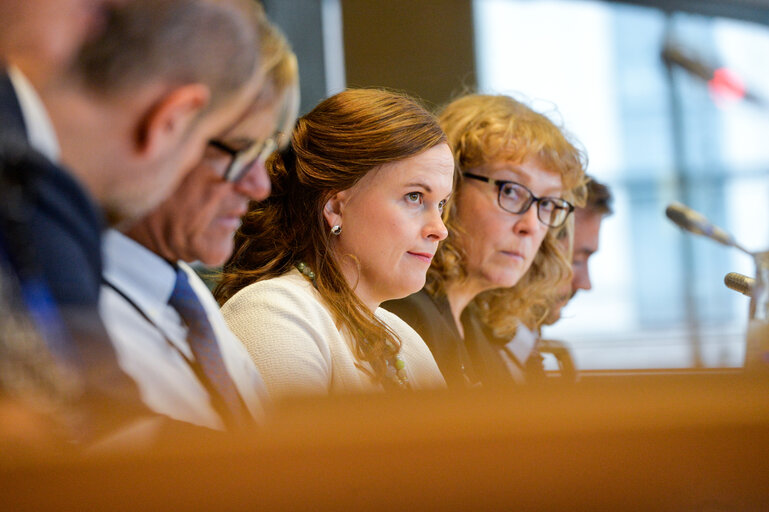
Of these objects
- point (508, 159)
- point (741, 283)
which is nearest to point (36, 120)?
point (508, 159)

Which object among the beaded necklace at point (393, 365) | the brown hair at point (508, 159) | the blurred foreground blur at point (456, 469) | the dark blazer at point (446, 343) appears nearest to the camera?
the blurred foreground blur at point (456, 469)

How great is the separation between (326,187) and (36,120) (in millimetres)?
352

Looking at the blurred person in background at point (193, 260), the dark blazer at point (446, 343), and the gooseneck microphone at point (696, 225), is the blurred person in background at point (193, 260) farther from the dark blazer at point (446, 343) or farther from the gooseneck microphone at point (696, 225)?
the gooseneck microphone at point (696, 225)

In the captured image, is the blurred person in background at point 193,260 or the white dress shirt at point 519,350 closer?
the blurred person in background at point 193,260

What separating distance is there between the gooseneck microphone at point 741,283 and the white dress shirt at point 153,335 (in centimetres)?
59

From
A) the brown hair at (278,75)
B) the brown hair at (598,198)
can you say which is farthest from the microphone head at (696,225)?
the brown hair at (278,75)

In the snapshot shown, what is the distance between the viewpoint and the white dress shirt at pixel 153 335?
417 millimetres

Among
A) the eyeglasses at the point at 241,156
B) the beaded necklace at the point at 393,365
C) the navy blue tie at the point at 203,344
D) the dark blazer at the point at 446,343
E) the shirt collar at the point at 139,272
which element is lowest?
the dark blazer at the point at 446,343

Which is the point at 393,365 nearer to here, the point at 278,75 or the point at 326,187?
the point at 326,187

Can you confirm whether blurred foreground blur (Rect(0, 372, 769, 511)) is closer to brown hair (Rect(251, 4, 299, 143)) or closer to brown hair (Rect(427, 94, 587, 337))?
brown hair (Rect(251, 4, 299, 143))

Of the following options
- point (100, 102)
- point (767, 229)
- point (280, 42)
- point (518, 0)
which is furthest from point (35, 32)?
point (767, 229)

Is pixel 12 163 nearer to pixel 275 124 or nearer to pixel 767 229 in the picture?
pixel 275 124

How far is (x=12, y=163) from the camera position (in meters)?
0.36

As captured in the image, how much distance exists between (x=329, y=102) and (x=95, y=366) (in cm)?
39
